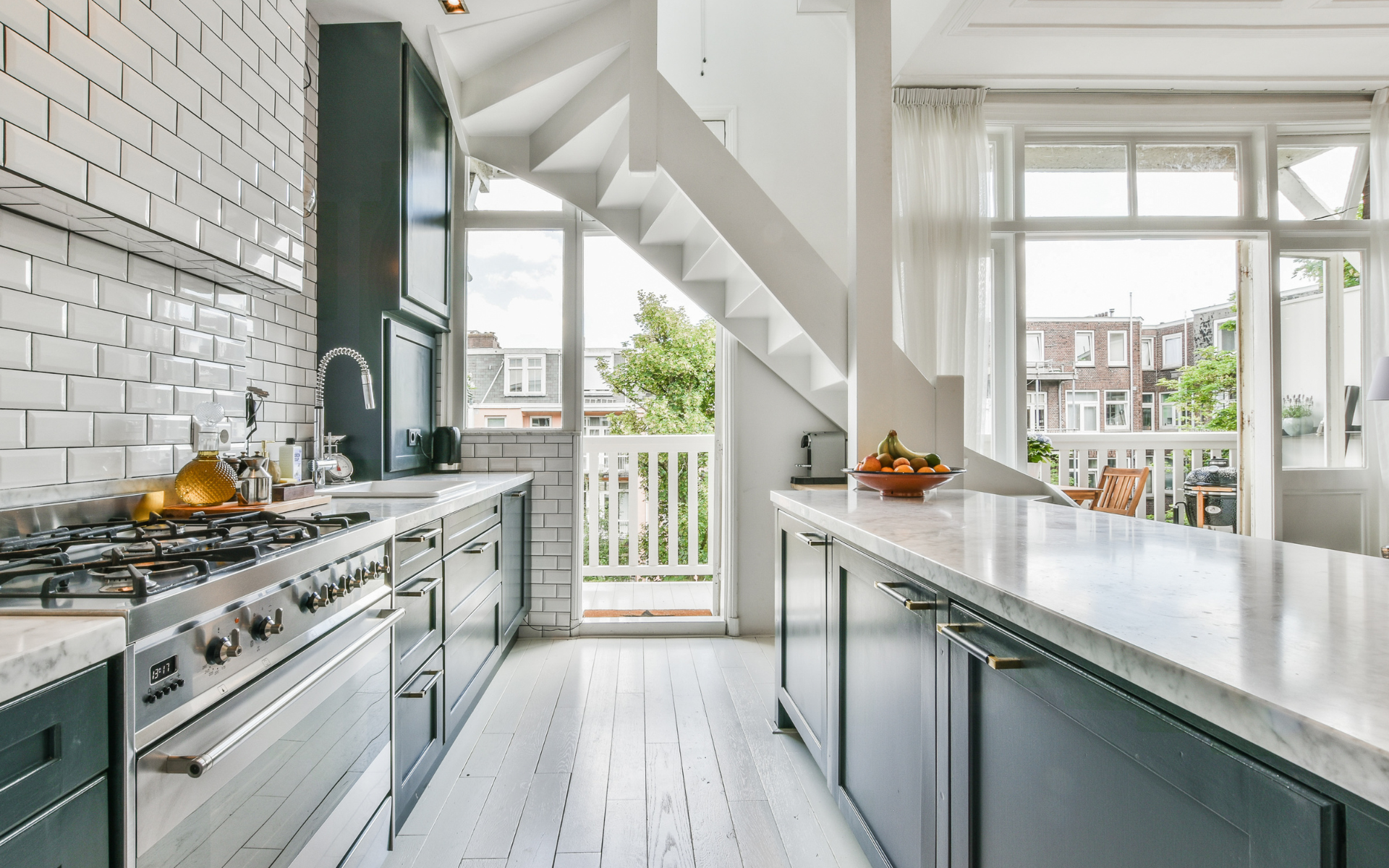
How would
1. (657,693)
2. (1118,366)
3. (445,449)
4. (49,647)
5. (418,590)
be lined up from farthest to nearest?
(1118,366) < (445,449) < (657,693) < (418,590) < (49,647)

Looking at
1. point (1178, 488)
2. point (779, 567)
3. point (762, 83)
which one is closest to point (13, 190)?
point (779, 567)

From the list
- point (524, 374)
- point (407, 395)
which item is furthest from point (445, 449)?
point (524, 374)

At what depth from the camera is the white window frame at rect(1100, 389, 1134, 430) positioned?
18.8 feet

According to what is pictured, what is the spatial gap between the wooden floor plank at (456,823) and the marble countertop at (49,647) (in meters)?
1.27

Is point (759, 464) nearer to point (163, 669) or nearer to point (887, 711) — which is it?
point (887, 711)

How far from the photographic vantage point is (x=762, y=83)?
3.67 meters

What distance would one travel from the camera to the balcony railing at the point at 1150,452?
530 centimetres

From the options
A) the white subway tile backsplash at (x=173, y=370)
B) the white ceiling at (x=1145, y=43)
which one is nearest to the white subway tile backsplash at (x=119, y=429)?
the white subway tile backsplash at (x=173, y=370)

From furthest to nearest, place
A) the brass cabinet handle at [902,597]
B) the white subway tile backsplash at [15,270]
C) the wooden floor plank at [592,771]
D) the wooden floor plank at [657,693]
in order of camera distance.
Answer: the wooden floor plank at [657,693], the wooden floor plank at [592,771], the white subway tile backsplash at [15,270], the brass cabinet handle at [902,597]

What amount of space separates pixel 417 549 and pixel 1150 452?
18.4 feet

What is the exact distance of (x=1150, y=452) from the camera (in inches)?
211

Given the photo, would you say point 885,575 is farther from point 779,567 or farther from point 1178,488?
point 1178,488

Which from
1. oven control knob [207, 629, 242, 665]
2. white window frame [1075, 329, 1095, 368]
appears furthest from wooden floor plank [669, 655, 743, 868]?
white window frame [1075, 329, 1095, 368]

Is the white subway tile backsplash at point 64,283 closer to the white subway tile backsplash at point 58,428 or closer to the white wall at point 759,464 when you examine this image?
the white subway tile backsplash at point 58,428
